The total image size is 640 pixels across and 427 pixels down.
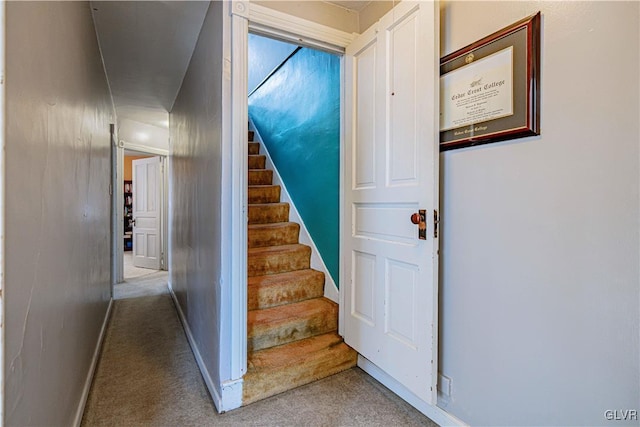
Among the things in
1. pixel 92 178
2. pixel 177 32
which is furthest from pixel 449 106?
pixel 92 178

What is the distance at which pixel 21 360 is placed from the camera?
0.77m

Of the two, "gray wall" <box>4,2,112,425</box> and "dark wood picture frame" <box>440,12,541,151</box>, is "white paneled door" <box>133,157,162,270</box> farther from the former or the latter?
"dark wood picture frame" <box>440,12,541,151</box>

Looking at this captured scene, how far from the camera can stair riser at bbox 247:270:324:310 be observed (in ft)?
6.84

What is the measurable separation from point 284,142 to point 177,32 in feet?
4.14

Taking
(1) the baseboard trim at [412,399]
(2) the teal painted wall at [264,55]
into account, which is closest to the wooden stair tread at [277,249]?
(1) the baseboard trim at [412,399]

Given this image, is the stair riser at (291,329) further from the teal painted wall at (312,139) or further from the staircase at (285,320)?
the teal painted wall at (312,139)

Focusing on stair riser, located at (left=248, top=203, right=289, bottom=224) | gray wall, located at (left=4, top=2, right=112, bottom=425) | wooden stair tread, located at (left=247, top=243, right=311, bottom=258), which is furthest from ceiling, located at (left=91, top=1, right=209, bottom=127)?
wooden stair tread, located at (left=247, top=243, right=311, bottom=258)

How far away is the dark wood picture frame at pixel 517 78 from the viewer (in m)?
1.08

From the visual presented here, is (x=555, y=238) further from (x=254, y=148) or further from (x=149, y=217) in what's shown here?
(x=149, y=217)

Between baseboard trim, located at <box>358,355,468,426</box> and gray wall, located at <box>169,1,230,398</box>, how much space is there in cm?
90

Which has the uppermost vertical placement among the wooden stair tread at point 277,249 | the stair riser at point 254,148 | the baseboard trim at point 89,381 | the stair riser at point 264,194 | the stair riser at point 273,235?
the stair riser at point 254,148

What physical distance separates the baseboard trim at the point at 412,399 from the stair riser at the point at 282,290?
579 mm

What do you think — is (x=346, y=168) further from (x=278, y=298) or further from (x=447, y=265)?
(x=278, y=298)

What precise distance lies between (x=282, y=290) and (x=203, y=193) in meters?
0.86
